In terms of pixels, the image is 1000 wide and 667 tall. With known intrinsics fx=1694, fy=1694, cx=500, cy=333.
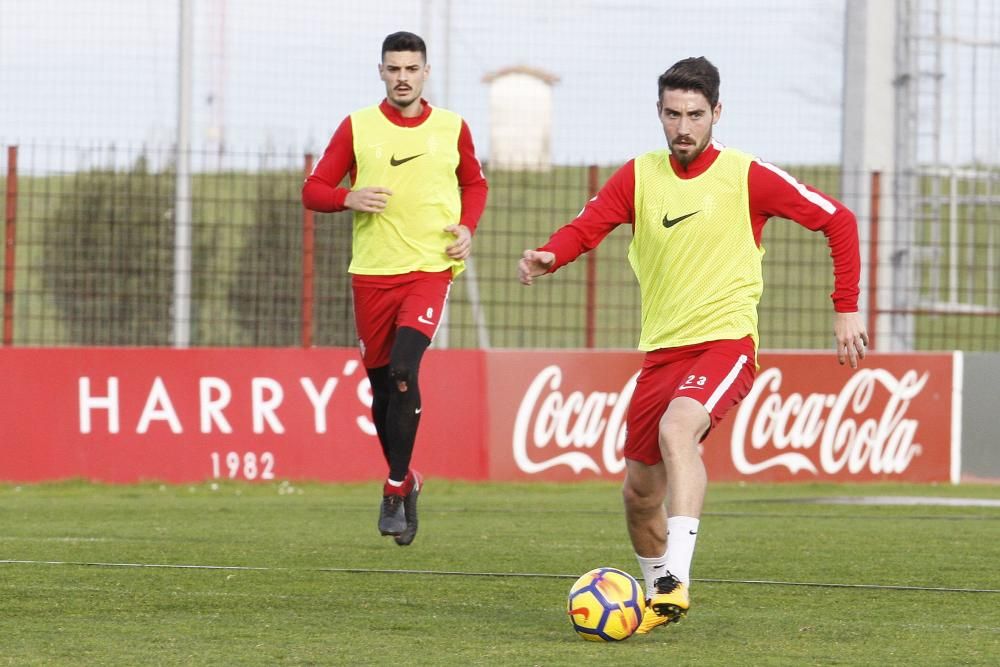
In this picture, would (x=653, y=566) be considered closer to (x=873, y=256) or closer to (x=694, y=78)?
(x=694, y=78)

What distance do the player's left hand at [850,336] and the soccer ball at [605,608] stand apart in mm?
1099

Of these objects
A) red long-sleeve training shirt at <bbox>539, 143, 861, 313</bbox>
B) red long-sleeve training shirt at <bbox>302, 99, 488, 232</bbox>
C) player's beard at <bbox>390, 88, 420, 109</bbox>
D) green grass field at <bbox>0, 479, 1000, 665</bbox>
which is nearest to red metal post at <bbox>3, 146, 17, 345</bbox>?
green grass field at <bbox>0, 479, 1000, 665</bbox>

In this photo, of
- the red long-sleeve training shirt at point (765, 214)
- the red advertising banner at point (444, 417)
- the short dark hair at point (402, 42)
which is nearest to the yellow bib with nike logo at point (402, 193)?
the short dark hair at point (402, 42)

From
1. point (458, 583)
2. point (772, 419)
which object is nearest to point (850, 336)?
point (458, 583)

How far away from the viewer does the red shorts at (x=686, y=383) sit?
579 cm

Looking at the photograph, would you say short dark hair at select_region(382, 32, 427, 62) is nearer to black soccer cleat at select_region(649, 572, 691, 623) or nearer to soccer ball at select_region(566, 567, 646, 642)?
soccer ball at select_region(566, 567, 646, 642)

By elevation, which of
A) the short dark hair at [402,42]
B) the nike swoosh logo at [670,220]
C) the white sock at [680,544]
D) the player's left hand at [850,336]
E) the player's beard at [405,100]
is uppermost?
the short dark hair at [402,42]

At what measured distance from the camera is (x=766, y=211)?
6027mm

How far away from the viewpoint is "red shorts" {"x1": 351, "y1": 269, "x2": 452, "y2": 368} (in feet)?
26.0

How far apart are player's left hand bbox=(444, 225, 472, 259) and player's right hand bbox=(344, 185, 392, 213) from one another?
0.39 meters

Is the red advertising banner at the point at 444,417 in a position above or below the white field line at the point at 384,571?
above

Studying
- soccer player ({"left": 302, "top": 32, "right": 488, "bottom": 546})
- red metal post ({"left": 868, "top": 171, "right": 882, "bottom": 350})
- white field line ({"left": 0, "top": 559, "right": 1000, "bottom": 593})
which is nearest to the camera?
white field line ({"left": 0, "top": 559, "right": 1000, "bottom": 593})

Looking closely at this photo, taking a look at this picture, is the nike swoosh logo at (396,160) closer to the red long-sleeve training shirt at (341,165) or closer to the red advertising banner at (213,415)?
the red long-sleeve training shirt at (341,165)

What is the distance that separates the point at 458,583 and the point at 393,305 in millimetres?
1588
